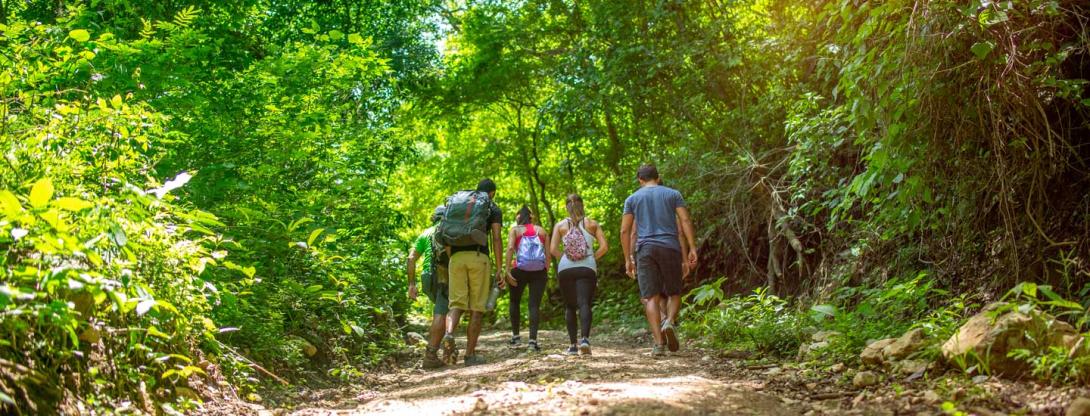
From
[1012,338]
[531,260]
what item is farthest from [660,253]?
[1012,338]

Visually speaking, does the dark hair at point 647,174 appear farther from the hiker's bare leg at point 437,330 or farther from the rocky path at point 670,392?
the hiker's bare leg at point 437,330

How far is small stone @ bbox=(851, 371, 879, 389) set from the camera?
518 cm

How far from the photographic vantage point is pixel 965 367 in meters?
4.76

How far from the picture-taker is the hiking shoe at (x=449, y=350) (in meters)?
8.77

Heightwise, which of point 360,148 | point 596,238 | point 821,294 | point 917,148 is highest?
point 360,148

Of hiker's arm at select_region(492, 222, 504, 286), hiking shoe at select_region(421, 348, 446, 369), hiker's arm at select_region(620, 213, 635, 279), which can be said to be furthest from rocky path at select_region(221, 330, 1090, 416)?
hiker's arm at select_region(492, 222, 504, 286)

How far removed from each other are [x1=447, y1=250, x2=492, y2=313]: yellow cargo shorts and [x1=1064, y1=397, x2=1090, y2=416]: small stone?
18.7 feet

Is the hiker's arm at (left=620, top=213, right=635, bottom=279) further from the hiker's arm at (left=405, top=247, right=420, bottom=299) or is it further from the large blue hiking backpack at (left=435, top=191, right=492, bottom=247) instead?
the hiker's arm at (left=405, top=247, right=420, bottom=299)

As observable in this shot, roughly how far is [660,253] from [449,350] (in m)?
2.43

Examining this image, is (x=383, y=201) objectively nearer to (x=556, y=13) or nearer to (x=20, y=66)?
(x=20, y=66)

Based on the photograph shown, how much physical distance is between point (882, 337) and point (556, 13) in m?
12.1

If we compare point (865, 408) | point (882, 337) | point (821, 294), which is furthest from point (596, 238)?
point (865, 408)

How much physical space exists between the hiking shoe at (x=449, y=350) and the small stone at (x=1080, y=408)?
6010 millimetres

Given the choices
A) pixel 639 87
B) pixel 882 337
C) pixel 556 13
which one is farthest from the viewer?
pixel 556 13
